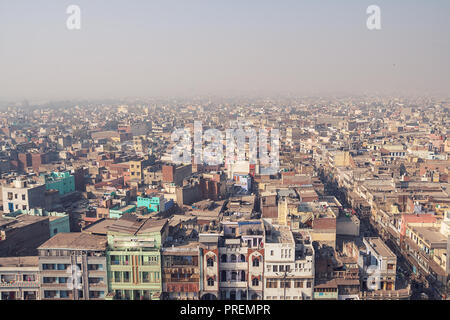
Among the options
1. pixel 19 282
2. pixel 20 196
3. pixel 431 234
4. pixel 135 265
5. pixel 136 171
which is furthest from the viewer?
pixel 136 171

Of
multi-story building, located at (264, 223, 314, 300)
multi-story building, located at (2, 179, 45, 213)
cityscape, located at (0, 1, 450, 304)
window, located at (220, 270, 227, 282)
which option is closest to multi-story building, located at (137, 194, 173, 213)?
cityscape, located at (0, 1, 450, 304)

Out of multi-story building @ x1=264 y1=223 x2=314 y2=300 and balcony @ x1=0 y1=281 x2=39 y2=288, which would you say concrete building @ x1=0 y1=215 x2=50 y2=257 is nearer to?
balcony @ x1=0 y1=281 x2=39 y2=288

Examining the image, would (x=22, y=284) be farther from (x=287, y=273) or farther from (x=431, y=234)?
(x=431, y=234)

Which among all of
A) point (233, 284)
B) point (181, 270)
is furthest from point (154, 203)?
point (233, 284)

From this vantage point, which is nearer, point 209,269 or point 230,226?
point 209,269
